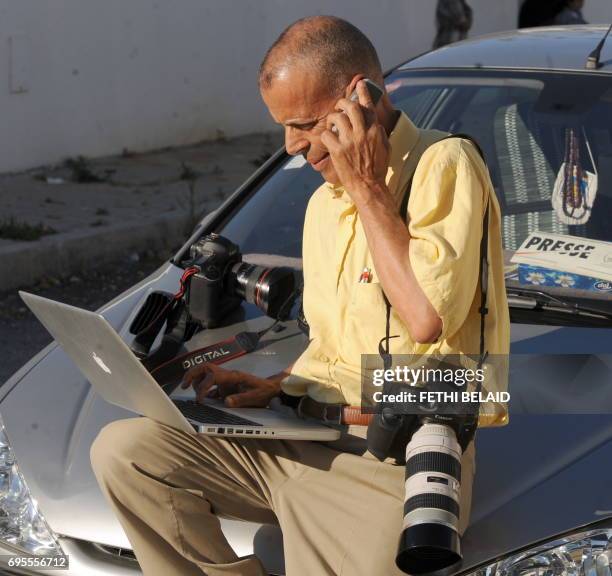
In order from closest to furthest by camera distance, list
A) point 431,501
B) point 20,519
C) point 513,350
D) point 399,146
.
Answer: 1. point 431,501
2. point 399,146
3. point 20,519
4. point 513,350

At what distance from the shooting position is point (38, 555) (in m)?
2.72

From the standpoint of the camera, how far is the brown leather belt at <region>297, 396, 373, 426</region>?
2.70 meters

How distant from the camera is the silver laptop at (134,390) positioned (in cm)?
248

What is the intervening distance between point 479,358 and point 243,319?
3.32 ft

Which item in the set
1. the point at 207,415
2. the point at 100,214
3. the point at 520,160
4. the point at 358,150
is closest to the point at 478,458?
the point at 207,415

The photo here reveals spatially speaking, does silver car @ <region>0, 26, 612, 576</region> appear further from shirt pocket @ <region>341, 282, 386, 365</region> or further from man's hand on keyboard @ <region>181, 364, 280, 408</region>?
shirt pocket @ <region>341, 282, 386, 365</region>

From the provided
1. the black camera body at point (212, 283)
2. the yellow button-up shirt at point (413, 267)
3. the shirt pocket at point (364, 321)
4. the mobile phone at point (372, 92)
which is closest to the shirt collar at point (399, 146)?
the yellow button-up shirt at point (413, 267)

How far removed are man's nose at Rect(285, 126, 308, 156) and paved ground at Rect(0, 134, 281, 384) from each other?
2.92 m

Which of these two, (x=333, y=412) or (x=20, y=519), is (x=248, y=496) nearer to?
(x=333, y=412)

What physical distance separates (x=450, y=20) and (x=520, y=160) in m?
7.54

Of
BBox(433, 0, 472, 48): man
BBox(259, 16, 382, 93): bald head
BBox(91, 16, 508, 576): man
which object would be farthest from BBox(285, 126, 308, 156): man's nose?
BBox(433, 0, 472, 48): man

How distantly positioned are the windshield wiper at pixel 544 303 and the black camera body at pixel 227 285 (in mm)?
599

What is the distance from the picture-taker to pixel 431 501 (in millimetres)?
2211

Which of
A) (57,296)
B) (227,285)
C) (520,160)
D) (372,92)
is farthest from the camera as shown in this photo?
(57,296)
